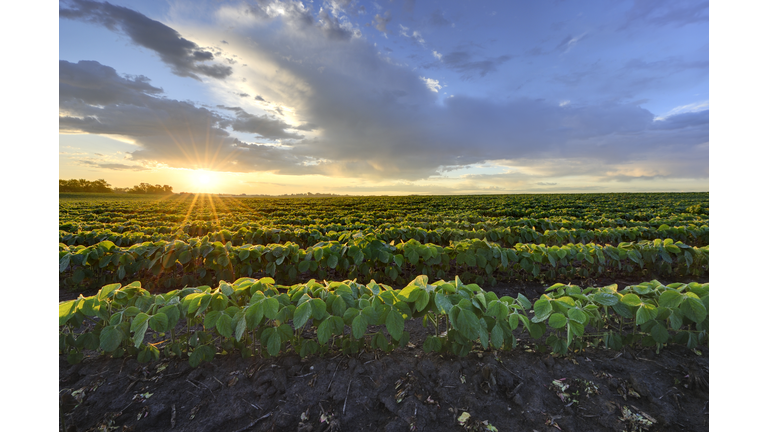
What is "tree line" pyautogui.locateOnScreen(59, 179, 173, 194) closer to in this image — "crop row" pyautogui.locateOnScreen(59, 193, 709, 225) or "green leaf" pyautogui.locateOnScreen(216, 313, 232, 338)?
"crop row" pyautogui.locateOnScreen(59, 193, 709, 225)

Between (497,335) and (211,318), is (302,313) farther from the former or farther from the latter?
(497,335)

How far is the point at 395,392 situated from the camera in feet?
7.91

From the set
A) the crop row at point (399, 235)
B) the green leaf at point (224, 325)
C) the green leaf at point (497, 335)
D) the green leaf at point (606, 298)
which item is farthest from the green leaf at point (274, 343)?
the crop row at point (399, 235)

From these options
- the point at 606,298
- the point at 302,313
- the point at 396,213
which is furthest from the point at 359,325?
the point at 396,213

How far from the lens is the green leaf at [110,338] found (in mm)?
2340

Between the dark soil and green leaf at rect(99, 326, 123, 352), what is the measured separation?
425mm

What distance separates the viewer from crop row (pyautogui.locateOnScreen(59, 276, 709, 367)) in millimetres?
2324

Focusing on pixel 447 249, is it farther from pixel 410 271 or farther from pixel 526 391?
pixel 526 391

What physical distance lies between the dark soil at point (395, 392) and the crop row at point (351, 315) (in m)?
0.15

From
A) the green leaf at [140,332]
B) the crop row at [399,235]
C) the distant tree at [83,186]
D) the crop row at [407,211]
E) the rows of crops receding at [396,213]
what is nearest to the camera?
the green leaf at [140,332]

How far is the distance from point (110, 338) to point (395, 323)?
7.39 feet

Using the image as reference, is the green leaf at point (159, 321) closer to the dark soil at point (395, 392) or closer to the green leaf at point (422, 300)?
the dark soil at point (395, 392)

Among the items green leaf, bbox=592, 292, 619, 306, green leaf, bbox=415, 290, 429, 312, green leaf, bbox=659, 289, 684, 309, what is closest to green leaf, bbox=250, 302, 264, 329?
green leaf, bbox=415, 290, 429, 312

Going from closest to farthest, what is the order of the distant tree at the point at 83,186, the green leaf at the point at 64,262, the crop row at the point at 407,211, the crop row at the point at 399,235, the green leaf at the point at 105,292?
the green leaf at the point at 105,292 < the green leaf at the point at 64,262 < the crop row at the point at 399,235 < the crop row at the point at 407,211 < the distant tree at the point at 83,186
